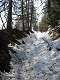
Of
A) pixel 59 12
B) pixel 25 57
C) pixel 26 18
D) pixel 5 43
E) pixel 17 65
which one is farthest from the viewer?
pixel 26 18

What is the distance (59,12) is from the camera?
53.8 feet

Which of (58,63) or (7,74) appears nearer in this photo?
(7,74)

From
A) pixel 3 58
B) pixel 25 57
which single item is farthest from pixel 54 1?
pixel 3 58

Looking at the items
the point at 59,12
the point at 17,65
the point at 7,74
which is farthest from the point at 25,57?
the point at 59,12

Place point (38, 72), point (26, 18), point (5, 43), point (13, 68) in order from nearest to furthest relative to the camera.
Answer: point (38, 72) → point (13, 68) → point (5, 43) → point (26, 18)

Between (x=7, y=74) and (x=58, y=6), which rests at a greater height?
(x=58, y=6)

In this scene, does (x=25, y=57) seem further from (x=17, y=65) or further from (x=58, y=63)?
(x=58, y=63)

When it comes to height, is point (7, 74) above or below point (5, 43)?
below

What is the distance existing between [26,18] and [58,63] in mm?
30308

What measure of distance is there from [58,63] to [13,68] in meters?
2.19

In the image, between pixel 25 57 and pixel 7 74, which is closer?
pixel 7 74

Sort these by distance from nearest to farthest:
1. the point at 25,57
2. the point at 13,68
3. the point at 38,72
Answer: the point at 38,72
the point at 13,68
the point at 25,57

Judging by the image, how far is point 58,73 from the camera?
902 centimetres

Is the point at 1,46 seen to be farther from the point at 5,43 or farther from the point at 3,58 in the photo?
the point at 3,58
